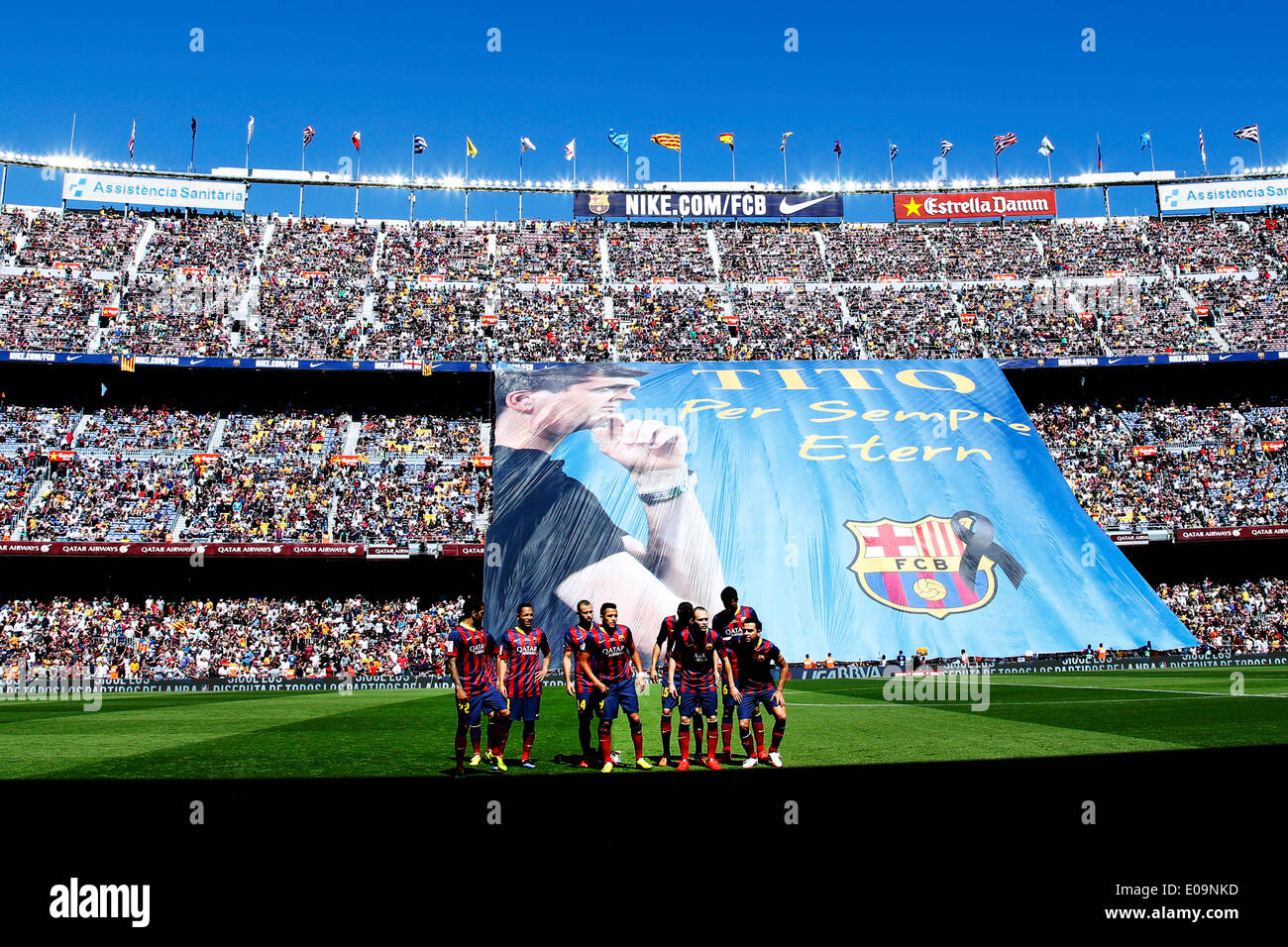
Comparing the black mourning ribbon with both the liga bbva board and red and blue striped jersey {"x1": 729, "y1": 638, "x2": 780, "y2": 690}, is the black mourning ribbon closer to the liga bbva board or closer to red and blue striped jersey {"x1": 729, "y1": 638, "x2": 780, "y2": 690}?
the liga bbva board

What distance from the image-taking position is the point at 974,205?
220 feet

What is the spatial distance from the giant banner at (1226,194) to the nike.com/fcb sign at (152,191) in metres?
71.2

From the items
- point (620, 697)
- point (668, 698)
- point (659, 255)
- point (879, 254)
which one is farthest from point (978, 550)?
point (659, 255)

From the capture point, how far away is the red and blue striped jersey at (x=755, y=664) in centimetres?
1207

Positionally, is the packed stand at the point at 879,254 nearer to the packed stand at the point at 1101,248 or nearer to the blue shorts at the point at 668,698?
the packed stand at the point at 1101,248

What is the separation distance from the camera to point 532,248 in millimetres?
63562

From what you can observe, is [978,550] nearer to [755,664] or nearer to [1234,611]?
[1234,611]

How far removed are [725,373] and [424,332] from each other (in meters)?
18.9

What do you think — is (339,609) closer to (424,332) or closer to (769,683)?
(424,332)

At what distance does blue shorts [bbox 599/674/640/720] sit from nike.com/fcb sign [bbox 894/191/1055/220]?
63484 millimetres

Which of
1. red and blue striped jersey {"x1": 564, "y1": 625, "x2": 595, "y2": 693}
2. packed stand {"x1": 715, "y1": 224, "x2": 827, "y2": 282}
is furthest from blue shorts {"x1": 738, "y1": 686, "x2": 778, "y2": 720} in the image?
packed stand {"x1": 715, "y1": 224, "x2": 827, "y2": 282}

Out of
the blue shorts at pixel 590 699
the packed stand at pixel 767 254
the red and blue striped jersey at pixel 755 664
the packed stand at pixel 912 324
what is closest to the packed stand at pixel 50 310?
the packed stand at pixel 767 254

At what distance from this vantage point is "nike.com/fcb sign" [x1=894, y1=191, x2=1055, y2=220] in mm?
67062
